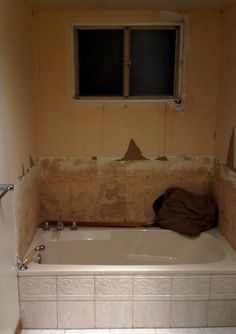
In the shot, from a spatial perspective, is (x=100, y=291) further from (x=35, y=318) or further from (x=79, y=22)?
(x=79, y=22)

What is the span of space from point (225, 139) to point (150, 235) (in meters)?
0.97

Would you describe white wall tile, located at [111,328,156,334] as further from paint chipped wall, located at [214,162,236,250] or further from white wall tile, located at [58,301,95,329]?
paint chipped wall, located at [214,162,236,250]

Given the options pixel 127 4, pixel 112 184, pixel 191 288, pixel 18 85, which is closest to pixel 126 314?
pixel 191 288

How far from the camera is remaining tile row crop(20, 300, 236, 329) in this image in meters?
2.16

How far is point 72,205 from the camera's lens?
2.82 metres

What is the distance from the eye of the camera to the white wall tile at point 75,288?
6.94ft

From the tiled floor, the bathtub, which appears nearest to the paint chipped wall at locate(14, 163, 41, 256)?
the bathtub

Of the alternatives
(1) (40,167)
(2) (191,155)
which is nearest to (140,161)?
(2) (191,155)

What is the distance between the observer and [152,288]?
7.02 ft

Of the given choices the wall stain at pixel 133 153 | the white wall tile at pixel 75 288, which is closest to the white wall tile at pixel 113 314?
the white wall tile at pixel 75 288

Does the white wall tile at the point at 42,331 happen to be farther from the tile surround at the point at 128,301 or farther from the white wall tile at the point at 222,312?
the white wall tile at the point at 222,312

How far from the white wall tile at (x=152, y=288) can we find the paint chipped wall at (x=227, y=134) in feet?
1.94

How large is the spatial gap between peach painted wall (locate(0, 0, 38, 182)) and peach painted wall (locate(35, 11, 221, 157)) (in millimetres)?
135

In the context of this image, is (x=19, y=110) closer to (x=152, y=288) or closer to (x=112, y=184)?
(x=112, y=184)
